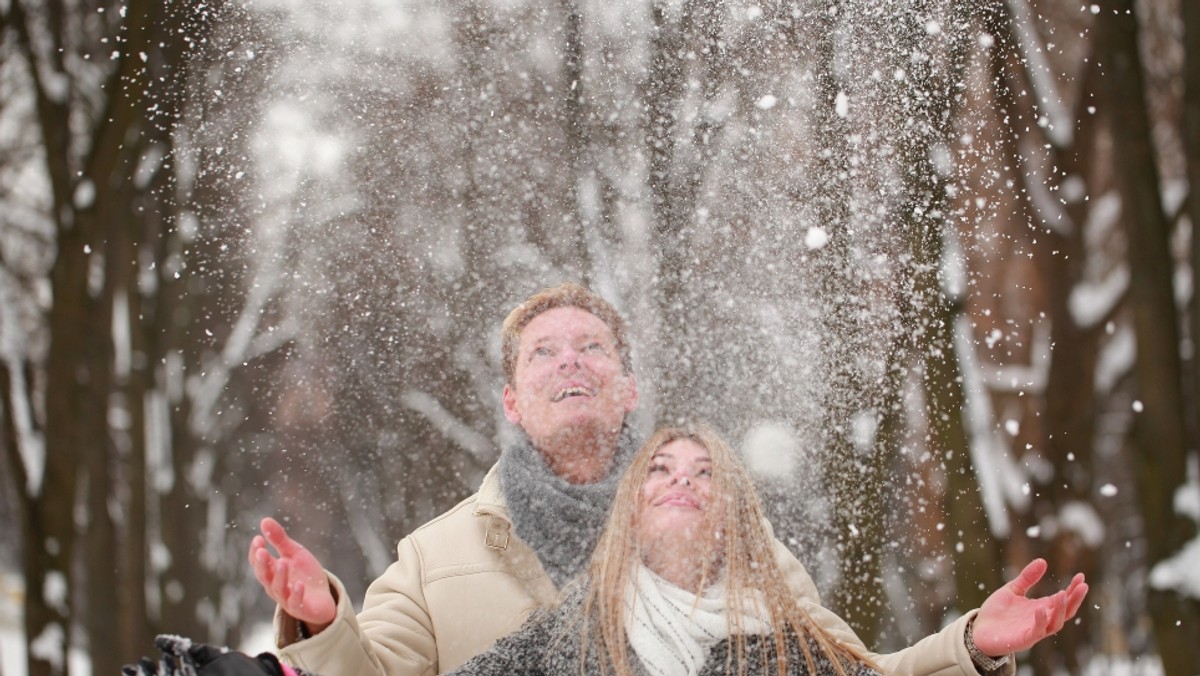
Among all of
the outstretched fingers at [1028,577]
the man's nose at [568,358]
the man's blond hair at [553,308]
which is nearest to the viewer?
the outstretched fingers at [1028,577]

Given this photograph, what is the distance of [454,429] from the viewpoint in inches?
193

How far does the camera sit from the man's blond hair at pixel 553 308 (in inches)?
94.0

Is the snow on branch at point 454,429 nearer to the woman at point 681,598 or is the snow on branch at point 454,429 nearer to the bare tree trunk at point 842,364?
the bare tree trunk at point 842,364

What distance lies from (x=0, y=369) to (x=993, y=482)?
4375 millimetres

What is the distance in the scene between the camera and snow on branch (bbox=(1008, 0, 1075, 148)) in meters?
4.80

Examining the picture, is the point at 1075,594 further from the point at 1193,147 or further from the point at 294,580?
the point at 1193,147

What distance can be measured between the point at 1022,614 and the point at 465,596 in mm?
1033

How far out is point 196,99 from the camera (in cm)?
502

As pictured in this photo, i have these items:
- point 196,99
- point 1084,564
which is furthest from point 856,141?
point 196,99

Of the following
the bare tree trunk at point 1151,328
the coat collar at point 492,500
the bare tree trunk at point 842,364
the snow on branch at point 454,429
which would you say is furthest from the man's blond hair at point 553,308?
the bare tree trunk at point 1151,328

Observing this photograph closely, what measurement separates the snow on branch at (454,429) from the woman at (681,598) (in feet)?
9.26

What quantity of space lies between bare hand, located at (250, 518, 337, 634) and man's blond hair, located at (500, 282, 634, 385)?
70 cm

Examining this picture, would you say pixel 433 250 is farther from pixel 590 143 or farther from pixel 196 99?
pixel 196 99

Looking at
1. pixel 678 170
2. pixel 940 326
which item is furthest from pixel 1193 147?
pixel 678 170
